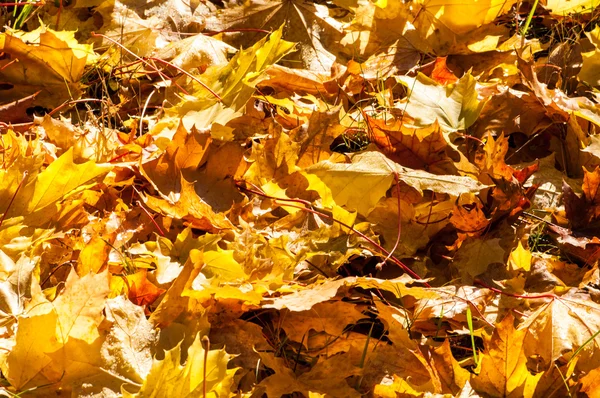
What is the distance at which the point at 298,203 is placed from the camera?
156 centimetres

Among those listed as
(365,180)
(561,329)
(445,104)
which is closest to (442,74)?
(445,104)

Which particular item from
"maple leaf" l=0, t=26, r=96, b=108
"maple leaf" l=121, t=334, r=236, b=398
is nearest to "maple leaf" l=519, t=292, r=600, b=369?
"maple leaf" l=121, t=334, r=236, b=398

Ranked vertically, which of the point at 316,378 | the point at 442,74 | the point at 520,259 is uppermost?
the point at 442,74

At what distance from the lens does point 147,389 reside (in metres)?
1.04

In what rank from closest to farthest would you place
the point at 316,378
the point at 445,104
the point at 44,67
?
1. the point at 316,378
2. the point at 445,104
3. the point at 44,67

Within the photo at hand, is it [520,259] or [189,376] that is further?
[520,259]

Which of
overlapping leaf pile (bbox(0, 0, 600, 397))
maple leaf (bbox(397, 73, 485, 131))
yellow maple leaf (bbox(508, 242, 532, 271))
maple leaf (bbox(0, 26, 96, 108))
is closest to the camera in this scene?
overlapping leaf pile (bbox(0, 0, 600, 397))

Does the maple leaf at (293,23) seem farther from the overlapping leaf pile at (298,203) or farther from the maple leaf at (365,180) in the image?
the maple leaf at (365,180)

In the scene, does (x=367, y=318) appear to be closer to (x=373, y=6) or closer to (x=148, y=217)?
(x=148, y=217)

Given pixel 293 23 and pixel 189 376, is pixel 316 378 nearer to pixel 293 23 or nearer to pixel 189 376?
pixel 189 376

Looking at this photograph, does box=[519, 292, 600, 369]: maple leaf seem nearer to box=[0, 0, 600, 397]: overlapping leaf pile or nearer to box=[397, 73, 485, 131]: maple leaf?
box=[0, 0, 600, 397]: overlapping leaf pile

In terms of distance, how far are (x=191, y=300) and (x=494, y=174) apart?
718mm

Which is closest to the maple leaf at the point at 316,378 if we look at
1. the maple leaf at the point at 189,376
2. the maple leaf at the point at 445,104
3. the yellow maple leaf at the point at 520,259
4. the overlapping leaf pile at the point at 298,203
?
the overlapping leaf pile at the point at 298,203

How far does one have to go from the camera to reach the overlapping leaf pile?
1.18m
